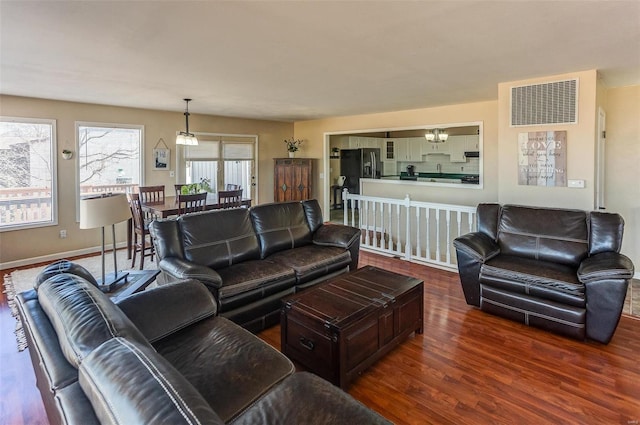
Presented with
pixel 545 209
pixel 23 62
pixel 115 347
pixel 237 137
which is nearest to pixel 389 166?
pixel 237 137

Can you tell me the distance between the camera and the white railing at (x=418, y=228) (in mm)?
4836

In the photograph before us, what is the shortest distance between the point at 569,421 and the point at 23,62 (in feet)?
16.8

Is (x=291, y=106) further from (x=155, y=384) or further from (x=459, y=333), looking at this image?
(x=155, y=384)

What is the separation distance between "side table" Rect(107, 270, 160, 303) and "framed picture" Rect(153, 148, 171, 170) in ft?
12.4

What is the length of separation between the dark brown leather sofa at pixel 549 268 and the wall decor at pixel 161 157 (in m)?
5.31

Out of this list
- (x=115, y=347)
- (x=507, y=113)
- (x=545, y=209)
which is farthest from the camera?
(x=507, y=113)

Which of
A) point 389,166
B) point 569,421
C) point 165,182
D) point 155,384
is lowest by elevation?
point 569,421

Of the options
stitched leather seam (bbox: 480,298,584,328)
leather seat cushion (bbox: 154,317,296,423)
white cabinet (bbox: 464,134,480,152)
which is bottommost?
stitched leather seam (bbox: 480,298,584,328)

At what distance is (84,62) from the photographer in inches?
129

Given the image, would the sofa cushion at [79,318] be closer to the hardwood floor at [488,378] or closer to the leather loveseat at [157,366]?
the leather loveseat at [157,366]

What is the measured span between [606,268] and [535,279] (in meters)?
0.49

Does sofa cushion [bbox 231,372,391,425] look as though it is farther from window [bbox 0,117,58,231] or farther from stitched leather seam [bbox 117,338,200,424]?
window [bbox 0,117,58,231]

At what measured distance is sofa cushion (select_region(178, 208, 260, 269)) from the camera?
3270 mm

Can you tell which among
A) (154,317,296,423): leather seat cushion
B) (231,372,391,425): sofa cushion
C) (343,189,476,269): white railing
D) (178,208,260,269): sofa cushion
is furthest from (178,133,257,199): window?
(231,372,391,425): sofa cushion
